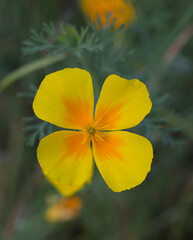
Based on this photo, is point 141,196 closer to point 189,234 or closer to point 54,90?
point 189,234

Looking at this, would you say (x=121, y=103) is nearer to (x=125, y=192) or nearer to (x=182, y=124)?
(x=182, y=124)

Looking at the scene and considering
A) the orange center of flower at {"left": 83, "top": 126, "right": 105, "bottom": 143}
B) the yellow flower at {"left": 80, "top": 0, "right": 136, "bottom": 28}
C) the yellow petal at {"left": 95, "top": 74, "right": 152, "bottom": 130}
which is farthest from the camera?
the yellow flower at {"left": 80, "top": 0, "right": 136, "bottom": 28}

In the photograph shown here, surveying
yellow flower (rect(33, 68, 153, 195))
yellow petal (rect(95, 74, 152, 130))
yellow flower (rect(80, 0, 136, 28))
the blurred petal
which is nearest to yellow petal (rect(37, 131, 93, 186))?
yellow flower (rect(33, 68, 153, 195))

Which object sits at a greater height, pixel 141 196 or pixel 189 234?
pixel 141 196

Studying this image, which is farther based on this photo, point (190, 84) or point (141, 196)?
point (190, 84)

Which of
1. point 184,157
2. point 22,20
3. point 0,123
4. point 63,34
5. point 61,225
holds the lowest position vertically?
point 184,157

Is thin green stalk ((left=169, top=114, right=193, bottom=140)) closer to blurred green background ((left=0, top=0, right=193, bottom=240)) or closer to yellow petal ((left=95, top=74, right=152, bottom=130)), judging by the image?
blurred green background ((left=0, top=0, right=193, bottom=240))

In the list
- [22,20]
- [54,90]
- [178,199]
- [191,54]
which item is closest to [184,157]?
[178,199]
